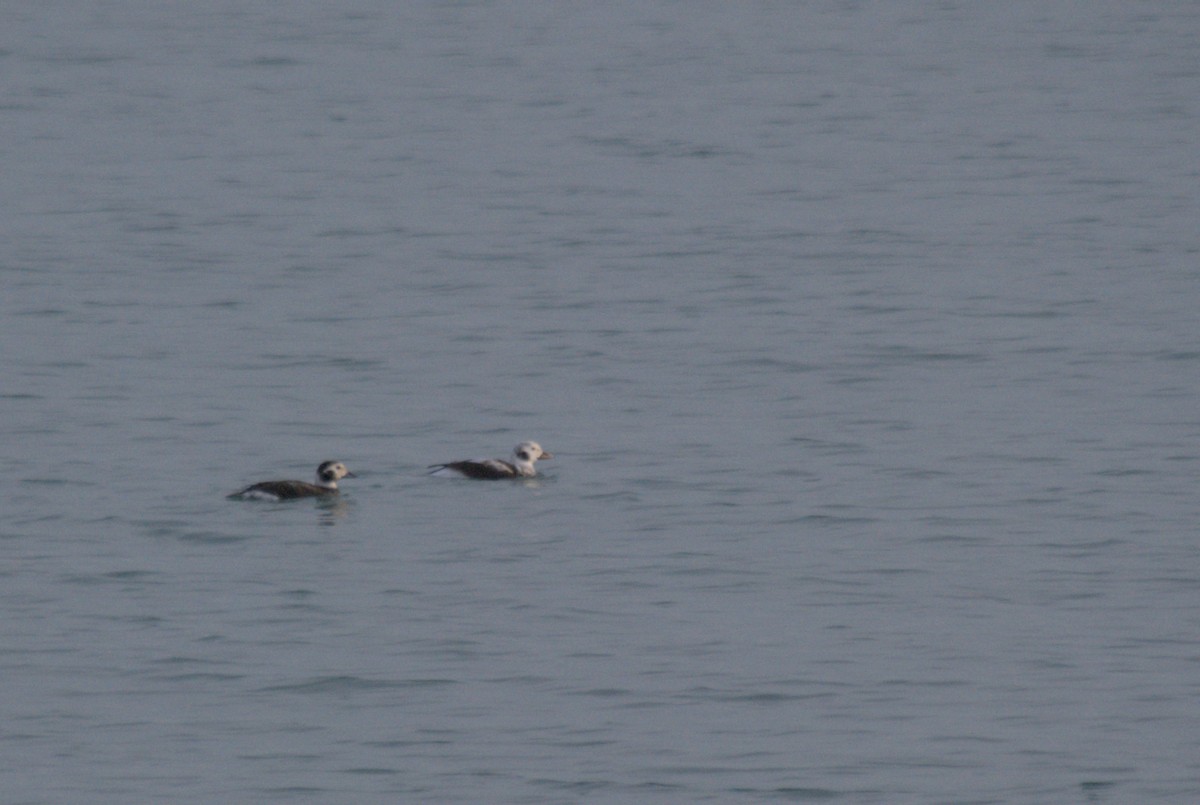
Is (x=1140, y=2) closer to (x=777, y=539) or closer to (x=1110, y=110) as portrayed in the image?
(x=1110, y=110)

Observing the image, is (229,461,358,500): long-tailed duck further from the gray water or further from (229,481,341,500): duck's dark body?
the gray water

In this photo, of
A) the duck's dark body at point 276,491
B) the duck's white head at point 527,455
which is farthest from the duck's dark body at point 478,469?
the duck's dark body at point 276,491

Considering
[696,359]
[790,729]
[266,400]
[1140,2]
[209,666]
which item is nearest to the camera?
[790,729]

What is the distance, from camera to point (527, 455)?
19156 mm

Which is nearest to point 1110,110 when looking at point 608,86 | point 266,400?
point 608,86

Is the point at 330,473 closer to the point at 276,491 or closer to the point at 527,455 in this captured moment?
the point at 276,491

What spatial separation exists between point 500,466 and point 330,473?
4.32 ft

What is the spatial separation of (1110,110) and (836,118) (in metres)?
4.50

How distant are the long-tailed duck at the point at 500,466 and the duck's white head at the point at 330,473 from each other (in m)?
0.77

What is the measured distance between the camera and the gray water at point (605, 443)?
1304 cm

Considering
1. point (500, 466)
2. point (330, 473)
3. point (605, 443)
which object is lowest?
point (605, 443)

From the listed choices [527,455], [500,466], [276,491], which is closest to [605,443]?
[527,455]

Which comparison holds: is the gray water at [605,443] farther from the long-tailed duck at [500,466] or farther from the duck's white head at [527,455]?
the duck's white head at [527,455]

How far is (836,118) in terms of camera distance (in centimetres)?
4262
